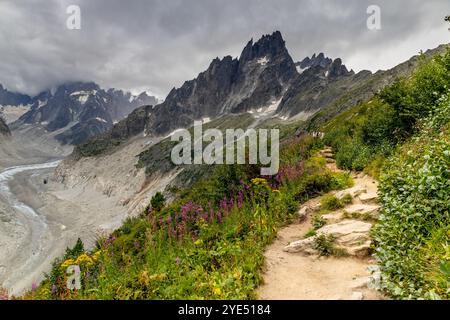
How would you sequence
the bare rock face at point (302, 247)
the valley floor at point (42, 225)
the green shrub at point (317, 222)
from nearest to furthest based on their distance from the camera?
the bare rock face at point (302, 247) → the green shrub at point (317, 222) → the valley floor at point (42, 225)

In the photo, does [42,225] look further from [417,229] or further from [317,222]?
[417,229]

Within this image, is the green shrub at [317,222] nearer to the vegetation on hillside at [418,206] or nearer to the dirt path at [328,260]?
the dirt path at [328,260]

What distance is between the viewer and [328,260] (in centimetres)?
661

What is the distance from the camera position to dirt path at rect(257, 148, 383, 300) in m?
5.06

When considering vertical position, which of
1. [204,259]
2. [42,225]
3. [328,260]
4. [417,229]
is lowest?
[42,225]

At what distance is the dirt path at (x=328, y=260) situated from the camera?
199 inches

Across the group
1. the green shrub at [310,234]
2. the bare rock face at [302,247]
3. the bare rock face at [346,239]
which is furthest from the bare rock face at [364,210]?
the bare rock face at [302,247]

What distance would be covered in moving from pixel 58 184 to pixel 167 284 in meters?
193

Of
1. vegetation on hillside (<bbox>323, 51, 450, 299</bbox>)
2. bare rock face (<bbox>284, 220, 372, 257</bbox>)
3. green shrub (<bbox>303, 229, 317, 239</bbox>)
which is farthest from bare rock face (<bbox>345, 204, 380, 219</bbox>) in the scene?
green shrub (<bbox>303, 229, 317, 239</bbox>)

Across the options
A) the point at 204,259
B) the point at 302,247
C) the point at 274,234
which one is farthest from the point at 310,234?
the point at 204,259

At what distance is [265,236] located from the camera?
753 centimetres

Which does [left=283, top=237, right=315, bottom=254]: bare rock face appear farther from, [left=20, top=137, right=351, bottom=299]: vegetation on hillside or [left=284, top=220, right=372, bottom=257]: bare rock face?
[left=20, top=137, right=351, bottom=299]: vegetation on hillside
